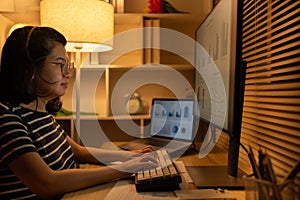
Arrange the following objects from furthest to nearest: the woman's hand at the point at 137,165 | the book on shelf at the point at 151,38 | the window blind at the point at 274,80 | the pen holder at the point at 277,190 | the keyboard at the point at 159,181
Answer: the book on shelf at the point at 151,38 < the woman's hand at the point at 137,165 < the keyboard at the point at 159,181 < the window blind at the point at 274,80 < the pen holder at the point at 277,190

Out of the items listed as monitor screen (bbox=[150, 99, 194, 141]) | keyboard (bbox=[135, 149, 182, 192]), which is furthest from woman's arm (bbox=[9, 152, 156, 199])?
monitor screen (bbox=[150, 99, 194, 141])

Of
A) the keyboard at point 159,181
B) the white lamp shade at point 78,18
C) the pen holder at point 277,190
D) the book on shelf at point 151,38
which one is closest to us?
the pen holder at point 277,190

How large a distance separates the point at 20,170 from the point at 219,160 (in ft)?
2.90

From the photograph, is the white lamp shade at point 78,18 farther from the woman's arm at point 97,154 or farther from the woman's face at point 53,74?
the woman's arm at point 97,154

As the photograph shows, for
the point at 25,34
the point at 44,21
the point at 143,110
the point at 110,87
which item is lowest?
the point at 143,110

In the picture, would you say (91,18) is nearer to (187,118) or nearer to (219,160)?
(187,118)

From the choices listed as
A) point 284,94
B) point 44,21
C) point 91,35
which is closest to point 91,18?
point 91,35

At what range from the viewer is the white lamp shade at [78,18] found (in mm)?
1768

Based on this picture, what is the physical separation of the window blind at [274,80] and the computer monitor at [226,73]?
0.37ft

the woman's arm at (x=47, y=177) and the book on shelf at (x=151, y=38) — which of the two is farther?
the book on shelf at (x=151, y=38)

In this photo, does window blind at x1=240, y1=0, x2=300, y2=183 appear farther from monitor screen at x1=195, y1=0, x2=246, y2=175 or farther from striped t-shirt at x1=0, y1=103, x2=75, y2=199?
striped t-shirt at x1=0, y1=103, x2=75, y2=199

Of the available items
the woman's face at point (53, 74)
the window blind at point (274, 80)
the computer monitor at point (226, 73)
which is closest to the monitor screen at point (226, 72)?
the computer monitor at point (226, 73)

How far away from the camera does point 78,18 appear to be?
5.83 ft

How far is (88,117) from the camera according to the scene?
230 cm
